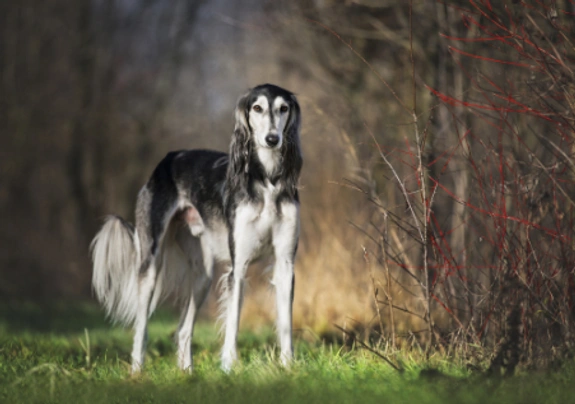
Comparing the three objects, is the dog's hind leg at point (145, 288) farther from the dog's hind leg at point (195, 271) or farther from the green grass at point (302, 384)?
the green grass at point (302, 384)

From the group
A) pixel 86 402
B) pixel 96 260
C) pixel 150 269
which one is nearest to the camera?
pixel 86 402

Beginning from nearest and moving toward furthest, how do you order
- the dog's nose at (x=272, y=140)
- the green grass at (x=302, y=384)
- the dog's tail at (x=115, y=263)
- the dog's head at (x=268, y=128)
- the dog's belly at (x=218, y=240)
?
the green grass at (x=302, y=384) < the dog's nose at (x=272, y=140) < the dog's head at (x=268, y=128) < the dog's belly at (x=218, y=240) < the dog's tail at (x=115, y=263)

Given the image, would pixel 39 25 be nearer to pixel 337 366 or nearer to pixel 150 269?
pixel 150 269

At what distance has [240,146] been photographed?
5555mm

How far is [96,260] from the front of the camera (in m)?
6.81

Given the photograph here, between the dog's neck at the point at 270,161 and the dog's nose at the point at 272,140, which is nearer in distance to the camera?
the dog's nose at the point at 272,140

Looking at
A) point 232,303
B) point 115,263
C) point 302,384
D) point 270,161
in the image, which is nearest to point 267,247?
point 232,303

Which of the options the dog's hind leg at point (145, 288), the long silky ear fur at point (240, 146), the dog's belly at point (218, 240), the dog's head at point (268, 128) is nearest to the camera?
the dog's head at point (268, 128)

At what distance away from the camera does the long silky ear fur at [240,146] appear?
552 cm

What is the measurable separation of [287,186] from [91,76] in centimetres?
1370

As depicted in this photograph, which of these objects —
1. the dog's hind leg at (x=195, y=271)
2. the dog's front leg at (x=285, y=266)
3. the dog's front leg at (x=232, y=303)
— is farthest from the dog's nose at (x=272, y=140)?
the dog's hind leg at (x=195, y=271)

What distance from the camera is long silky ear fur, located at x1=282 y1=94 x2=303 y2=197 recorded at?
545 cm

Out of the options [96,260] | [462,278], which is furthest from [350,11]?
[462,278]

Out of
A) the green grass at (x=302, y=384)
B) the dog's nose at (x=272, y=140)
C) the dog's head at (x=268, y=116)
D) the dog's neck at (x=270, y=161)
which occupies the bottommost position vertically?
the green grass at (x=302, y=384)
